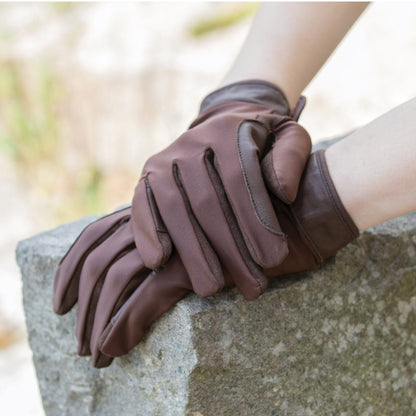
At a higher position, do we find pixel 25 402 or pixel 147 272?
pixel 147 272

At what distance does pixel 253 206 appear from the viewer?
69cm

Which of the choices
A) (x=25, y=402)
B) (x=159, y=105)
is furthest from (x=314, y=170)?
(x=159, y=105)

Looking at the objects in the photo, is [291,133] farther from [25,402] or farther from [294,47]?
[25,402]

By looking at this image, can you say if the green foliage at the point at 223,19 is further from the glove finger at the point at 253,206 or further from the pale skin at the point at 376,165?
the glove finger at the point at 253,206

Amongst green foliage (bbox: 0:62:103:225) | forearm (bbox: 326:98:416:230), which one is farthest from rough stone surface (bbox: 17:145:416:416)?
green foliage (bbox: 0:62:103:225)

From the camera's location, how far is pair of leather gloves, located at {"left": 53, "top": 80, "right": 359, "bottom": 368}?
0.70 meters

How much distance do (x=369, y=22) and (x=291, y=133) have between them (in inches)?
111

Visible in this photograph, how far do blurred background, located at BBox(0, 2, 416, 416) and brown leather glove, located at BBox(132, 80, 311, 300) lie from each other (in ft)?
8.09

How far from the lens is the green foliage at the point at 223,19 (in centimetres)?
361

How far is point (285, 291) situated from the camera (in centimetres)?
80

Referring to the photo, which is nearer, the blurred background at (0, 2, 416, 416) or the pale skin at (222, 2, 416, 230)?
the pale skin at (222, 2, 416, 230)

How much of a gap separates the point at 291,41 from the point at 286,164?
401 mm

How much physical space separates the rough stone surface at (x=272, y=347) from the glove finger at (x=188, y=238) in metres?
0.06

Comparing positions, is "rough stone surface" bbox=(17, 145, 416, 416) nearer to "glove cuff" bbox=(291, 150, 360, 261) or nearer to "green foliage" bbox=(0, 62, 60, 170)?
"glove cuff" bbox=(291, 150, 360, 261)
